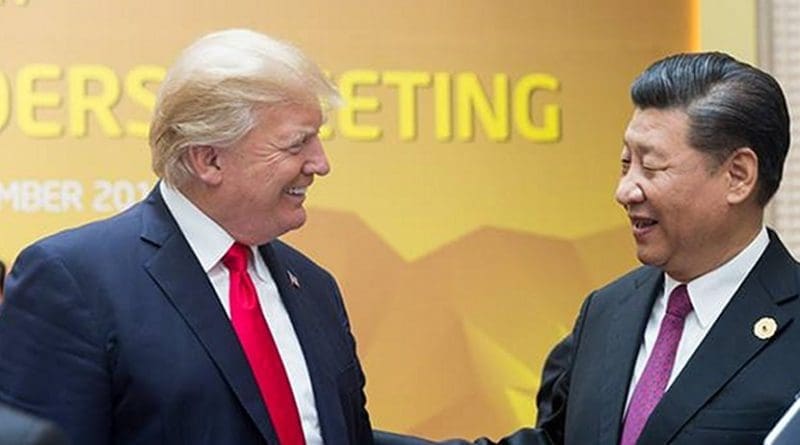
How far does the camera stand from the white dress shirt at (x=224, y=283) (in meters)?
2.52

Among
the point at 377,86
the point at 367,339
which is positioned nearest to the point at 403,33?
the point at 377,86

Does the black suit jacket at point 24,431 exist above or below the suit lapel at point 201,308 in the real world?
above

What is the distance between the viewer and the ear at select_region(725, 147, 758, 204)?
2566mm

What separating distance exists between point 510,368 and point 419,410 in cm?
31

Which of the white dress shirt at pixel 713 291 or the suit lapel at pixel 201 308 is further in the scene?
the white dress shirt at pixel 713 291

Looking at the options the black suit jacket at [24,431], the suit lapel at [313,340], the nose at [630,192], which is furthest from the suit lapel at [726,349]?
the black suit jacket at [24,431]

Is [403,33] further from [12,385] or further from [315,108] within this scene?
[12,385]

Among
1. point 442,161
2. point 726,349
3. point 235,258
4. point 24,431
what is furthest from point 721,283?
point 442,161

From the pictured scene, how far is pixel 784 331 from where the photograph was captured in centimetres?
254

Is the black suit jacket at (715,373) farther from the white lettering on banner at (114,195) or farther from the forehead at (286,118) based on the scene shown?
the white lettering on banner at (114,195)

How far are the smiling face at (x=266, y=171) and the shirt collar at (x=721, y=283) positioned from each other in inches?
27.8

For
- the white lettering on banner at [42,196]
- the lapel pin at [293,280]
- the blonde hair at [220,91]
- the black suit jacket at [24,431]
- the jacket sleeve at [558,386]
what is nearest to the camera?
the black suit jacket at [24,431]

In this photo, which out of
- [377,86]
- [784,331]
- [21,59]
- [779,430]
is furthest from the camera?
[377,86]

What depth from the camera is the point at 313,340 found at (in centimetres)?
262
